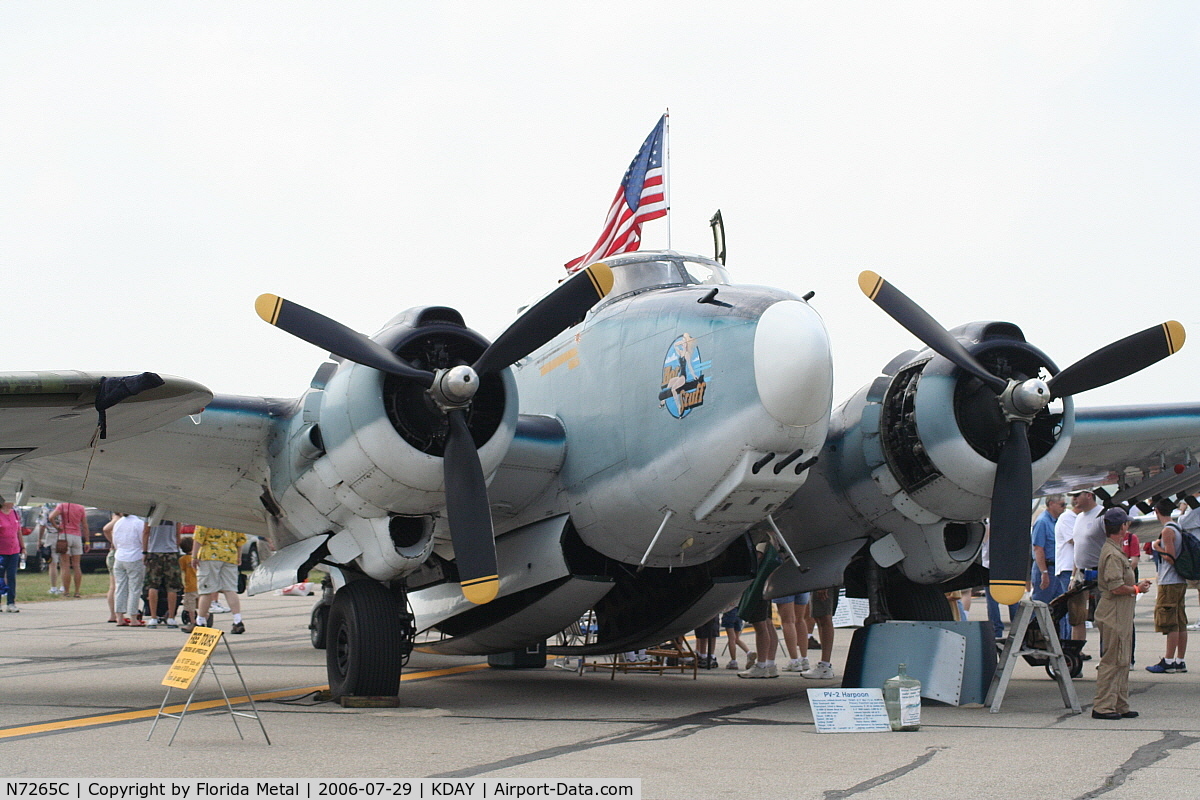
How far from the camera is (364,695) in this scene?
920 cm

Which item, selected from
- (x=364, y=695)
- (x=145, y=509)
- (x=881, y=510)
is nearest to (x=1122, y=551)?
(x=881, y=510)

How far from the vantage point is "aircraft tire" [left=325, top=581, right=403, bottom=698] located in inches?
362

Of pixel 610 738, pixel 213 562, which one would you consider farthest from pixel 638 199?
pixel 213 562

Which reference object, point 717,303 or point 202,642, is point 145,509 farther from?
point 717,303

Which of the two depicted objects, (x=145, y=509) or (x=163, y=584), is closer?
(x=145, y=509)

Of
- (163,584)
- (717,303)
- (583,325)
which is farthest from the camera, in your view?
(163,584)

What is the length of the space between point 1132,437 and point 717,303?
204 inches

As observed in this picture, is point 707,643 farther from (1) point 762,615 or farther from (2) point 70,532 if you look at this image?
(2) point 70,532

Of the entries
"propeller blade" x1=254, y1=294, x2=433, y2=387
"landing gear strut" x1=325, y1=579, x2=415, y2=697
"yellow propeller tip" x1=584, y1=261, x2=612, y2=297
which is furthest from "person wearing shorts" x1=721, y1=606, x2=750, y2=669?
"propeller blade" x1=254, y1=294, x2=433, y2=387

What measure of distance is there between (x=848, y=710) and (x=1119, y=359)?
370 centimetres

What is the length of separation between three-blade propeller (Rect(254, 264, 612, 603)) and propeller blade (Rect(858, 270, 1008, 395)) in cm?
229

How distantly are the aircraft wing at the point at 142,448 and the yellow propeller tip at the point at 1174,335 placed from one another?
7.33 meters

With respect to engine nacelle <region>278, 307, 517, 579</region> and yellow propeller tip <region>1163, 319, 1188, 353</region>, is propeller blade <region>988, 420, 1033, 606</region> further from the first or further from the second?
engine nacelle <region>278, 307, 517, 579</region>

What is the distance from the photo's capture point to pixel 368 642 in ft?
30.2
